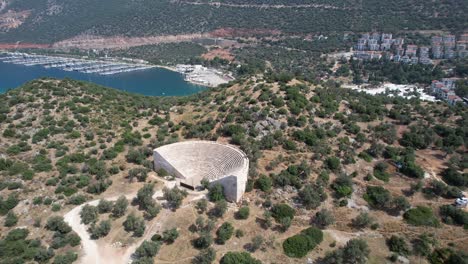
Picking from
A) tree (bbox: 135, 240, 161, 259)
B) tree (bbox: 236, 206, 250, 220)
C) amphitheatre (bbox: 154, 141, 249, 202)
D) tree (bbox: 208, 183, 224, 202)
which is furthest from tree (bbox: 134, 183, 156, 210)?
tree (bbox: 236, 206, 250, 220)

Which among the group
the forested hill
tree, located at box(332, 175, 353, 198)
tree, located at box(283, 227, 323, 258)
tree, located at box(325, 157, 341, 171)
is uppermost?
the forested hill

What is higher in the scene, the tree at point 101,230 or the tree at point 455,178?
the tree at point 455,178

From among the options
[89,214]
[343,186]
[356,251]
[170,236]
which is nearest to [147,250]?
[170,236]

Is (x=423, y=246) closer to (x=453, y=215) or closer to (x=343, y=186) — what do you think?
(x=453, y=215)

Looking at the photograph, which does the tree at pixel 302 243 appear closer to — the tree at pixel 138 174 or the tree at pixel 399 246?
the tree at pixel 399 246

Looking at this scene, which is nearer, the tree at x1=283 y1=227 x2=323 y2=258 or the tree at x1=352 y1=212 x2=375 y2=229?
the tree at x1=283 y1=227 x2=323 y2=258

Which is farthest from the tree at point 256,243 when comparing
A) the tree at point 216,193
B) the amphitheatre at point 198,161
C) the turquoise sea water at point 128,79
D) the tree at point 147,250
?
the turquoise sea water at point 128,79

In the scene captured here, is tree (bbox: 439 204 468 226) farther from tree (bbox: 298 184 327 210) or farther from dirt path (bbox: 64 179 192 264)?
dirt path (bbox: 64 179 192 264)
